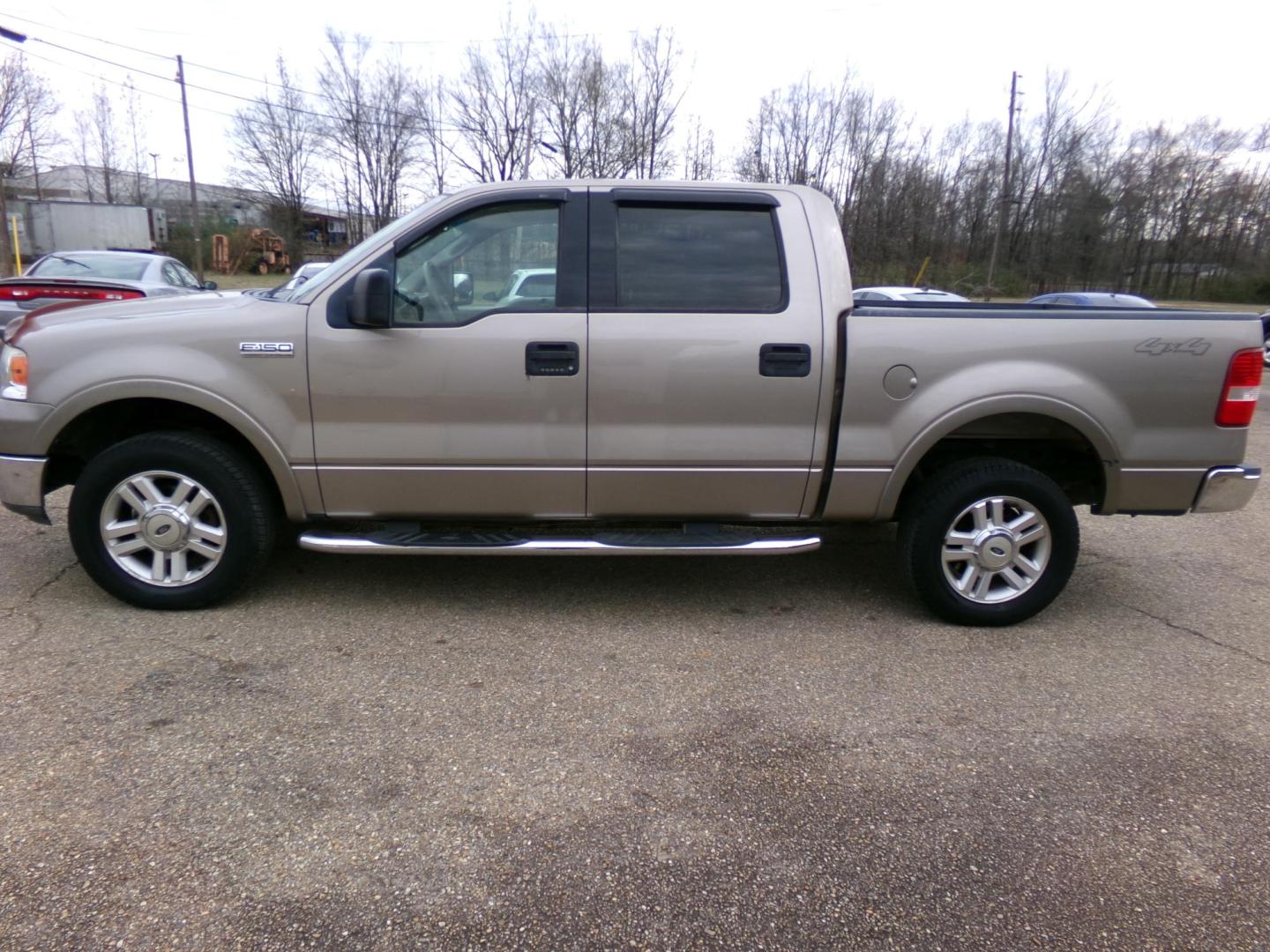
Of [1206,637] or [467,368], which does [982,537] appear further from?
[467,368]

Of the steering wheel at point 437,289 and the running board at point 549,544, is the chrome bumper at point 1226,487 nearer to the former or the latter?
the running board at point 549,544

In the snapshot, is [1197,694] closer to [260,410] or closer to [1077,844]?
[1077,844]

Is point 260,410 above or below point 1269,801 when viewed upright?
above

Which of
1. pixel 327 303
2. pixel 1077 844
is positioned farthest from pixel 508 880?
pixel 327 303

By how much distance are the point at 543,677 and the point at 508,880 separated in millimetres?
1192

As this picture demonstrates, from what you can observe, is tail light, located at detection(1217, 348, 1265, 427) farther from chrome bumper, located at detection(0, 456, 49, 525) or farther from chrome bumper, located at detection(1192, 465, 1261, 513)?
chrome bumper, located at detection(0, 456, 49, 525)

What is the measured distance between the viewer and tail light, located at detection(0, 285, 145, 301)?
859 cm

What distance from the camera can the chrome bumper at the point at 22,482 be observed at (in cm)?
375

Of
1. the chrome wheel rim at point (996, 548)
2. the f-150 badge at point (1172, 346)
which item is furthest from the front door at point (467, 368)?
the f-150 badge at point (1172, 346)

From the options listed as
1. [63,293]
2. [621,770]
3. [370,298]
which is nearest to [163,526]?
[370,298]

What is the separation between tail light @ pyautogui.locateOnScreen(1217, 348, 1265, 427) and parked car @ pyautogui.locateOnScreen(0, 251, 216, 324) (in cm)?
775

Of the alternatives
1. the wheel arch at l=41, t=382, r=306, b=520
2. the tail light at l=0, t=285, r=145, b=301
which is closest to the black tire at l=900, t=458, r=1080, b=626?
the wheel arch at l=41, t=382, r=306, b=520

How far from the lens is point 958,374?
3787 millimetres

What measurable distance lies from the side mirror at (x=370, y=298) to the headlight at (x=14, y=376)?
151cm
